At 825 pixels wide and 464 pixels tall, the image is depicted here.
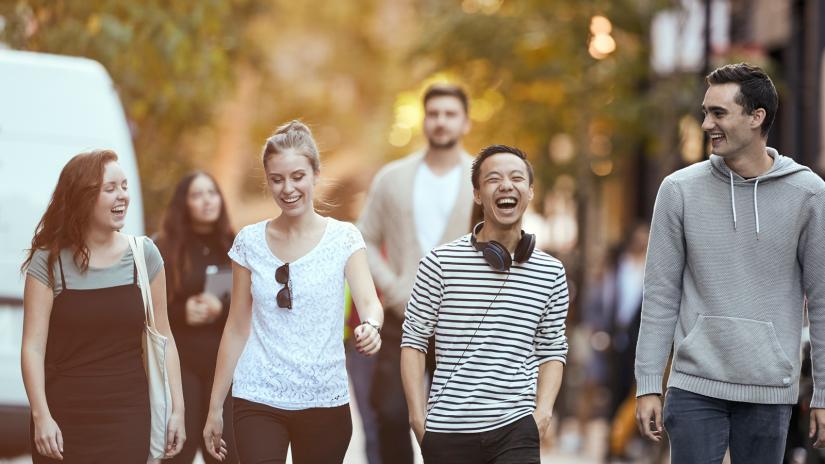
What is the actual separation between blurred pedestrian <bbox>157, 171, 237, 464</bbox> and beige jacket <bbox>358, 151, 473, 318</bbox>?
83cm

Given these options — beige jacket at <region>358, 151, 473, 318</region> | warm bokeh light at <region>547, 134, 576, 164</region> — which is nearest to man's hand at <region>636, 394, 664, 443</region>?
beige jacket at <region>358, 151, 473, 318</region>

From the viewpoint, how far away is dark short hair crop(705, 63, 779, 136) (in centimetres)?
604

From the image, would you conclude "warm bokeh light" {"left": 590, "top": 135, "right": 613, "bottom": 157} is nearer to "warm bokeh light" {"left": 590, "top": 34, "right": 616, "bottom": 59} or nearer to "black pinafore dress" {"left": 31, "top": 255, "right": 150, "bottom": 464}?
"warm bokeh light" {"left": 590, "top": 34, "right": 616, "bottom": 59}

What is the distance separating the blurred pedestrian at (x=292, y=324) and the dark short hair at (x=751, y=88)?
1525 millimetres

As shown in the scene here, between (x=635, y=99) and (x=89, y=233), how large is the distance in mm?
10758

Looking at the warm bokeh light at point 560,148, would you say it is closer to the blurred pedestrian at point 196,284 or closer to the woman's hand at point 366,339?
the blurred pedestrian at point 196,284

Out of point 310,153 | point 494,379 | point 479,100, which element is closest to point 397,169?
point 310,153

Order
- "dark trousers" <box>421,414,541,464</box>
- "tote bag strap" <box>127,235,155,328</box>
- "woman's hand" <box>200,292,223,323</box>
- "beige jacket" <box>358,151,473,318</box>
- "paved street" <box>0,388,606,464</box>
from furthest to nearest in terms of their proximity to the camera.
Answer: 1. "paved street" <box>0,388,606,464</box>
2. "beige jacket" <box>358,151,473,318</box>
3. "woman's hand" <box>200,292,223,323</box>
4. "tote bag strap" <box>127,235,155,328</box>
5. "dark trousers" <box>421,414,541,464</box>

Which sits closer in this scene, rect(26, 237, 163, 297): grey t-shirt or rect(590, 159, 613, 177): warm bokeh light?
rect(26, 237, 163, 297): grey t-shirt

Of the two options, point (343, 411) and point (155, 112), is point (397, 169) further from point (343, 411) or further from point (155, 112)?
point (155, 112)

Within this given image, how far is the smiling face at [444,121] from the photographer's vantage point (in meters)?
8.53

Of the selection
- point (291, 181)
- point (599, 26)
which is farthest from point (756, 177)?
point (599, 26)

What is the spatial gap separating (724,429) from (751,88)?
124 cm

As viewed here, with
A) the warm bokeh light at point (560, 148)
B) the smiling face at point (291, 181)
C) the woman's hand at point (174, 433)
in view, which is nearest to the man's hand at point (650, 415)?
the smiling face at point (291, 181)
